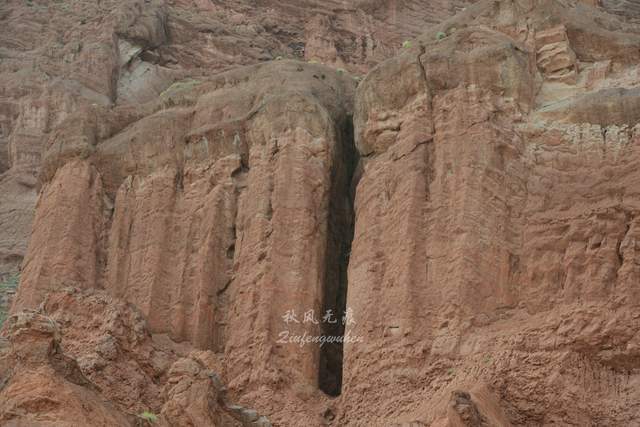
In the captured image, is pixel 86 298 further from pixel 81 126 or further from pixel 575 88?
pixel 575 88

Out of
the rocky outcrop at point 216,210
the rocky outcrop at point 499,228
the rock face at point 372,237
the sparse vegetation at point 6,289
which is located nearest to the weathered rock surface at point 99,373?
the rock face at point 372,237

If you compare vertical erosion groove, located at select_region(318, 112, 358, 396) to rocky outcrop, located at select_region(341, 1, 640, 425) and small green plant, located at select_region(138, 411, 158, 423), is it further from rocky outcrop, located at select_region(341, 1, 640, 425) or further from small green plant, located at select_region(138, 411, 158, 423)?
small green plant, located at select_region(138, 411, 158, 423)

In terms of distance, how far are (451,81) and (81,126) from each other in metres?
9.64

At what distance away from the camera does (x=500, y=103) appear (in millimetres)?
33875

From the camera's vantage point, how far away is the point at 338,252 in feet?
117

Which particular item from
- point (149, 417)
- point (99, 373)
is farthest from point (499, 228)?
point (149, 417)

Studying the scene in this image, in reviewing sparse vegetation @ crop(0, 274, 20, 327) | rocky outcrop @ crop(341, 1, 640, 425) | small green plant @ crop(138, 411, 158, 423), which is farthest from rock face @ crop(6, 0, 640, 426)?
sparse vegetation @ crop(0, 274, 20, 327)

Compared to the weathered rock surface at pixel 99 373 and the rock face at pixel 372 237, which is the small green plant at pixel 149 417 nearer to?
the weathered rock surface at pixel 99 373

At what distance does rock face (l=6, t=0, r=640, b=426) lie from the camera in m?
29.7

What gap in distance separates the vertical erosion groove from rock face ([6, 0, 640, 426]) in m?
0.05

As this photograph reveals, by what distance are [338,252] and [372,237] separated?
8.34 feet

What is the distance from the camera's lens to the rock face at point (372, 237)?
29.7 meters

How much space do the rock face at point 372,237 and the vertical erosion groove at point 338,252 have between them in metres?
0.05

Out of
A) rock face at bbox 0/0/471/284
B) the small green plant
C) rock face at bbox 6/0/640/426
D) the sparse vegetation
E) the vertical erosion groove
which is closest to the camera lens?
the small green plant
